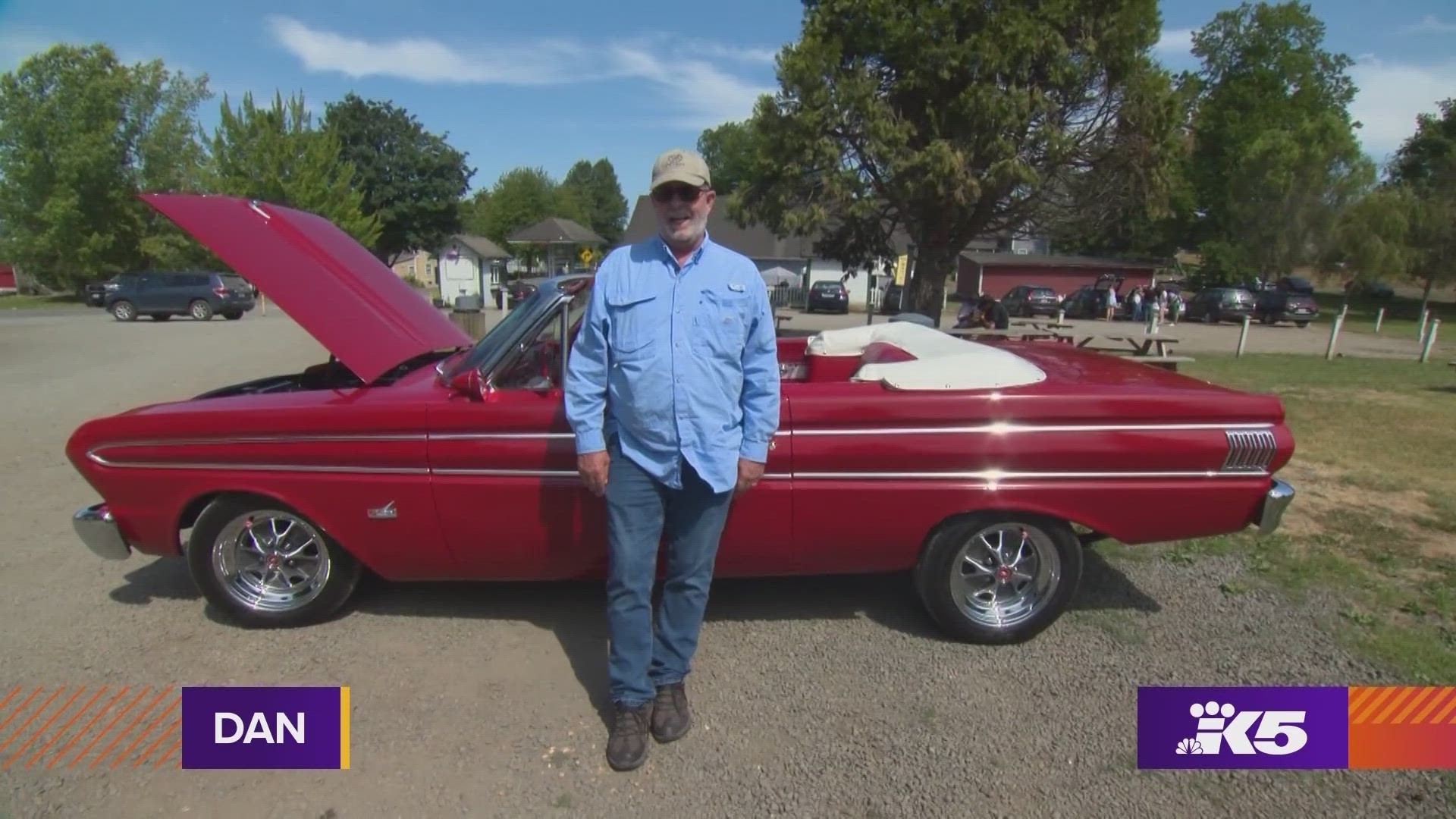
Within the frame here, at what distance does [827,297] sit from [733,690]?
33.7m

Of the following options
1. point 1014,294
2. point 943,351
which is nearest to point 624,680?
point 943,351

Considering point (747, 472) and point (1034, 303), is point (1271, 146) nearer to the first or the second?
point (1034, 303)

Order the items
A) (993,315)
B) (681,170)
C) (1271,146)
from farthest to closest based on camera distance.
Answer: (1271,146), (993,315), (681,170)

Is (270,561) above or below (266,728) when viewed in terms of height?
above

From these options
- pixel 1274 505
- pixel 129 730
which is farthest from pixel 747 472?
pixel 129 730

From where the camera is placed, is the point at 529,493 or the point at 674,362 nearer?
the point at 674,362

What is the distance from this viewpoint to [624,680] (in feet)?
9.33

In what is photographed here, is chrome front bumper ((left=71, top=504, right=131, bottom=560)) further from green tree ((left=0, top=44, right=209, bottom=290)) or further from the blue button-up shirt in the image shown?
green tree ((left=0, top=44, right=209, bottom=290))

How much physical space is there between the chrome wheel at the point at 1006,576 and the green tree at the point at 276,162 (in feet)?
113

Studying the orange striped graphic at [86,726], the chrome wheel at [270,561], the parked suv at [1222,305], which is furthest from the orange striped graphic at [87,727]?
the parked suv at [1222,305]

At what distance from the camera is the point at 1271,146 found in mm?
43656

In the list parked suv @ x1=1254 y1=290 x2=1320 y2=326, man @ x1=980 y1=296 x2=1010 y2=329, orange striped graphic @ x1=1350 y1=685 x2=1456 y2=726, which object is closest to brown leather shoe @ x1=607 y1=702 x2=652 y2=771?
orange striped graphic @ x1=1350 y1=685 x2=1456 y2=726

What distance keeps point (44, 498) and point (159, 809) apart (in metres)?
4.28

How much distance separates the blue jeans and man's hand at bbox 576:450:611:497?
1.7 inches
